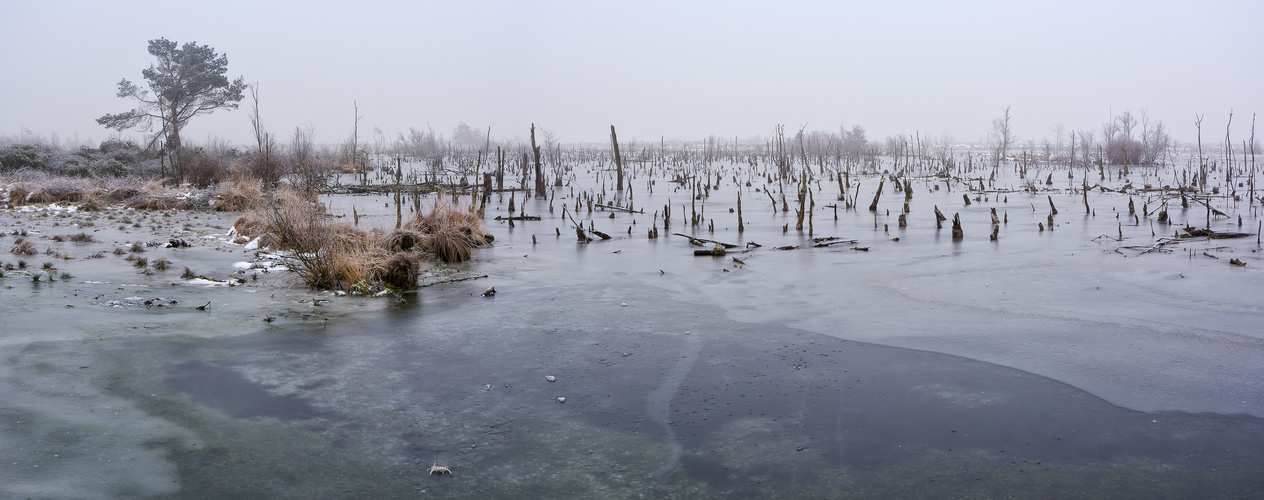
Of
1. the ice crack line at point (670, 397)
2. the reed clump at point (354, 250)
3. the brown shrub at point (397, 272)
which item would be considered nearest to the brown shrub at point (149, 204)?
the reed clump at point (354, 250)

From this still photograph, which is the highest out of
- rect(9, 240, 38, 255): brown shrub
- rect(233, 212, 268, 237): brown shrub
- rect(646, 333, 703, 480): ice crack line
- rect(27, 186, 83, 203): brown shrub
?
rect(27, 186, 83, 203): brown shrub

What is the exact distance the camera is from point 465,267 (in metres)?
12.5

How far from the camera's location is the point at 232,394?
6035mm

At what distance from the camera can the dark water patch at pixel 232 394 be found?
5.68 m

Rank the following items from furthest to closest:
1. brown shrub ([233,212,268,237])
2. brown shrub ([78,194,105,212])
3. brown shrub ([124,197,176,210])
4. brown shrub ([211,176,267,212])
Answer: brown shrub ([211,176,267,212])
brown shrub ([124,197,176,210])
brown shrub ([78,194,105,212])
brown shrub ([233,212,268,237])

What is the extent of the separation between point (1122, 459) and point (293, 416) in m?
5.13

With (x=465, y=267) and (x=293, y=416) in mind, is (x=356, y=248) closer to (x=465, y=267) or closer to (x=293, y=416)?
(x=465, y=267)

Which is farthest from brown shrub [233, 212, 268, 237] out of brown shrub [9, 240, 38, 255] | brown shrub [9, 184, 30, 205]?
brown shrub [9, 184, 30, 205]

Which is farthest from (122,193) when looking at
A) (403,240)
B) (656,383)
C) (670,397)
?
(670,397)

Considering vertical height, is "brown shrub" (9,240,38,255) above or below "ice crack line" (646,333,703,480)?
above

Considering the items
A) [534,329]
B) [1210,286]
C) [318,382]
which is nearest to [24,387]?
[318,382]

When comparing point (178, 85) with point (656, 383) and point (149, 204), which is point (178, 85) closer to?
point (149, 204)

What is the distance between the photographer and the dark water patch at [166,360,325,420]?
568 cm

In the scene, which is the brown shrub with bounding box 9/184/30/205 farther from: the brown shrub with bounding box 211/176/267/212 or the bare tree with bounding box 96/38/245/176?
the bare tree with bounding box 96/38/245/176
